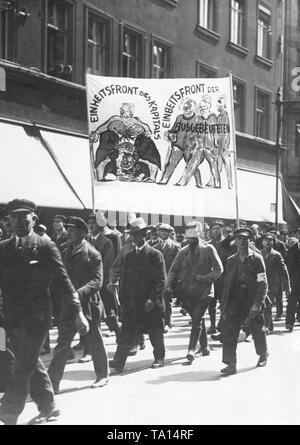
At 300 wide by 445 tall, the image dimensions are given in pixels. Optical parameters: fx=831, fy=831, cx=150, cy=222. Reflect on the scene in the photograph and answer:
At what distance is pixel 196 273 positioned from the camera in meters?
11.1

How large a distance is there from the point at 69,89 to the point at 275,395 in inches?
525

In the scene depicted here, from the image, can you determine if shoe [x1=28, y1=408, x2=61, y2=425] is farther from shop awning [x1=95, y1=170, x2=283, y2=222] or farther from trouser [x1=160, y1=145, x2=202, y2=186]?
trouser [x1=160, y1=145, x2=202, y2=186]

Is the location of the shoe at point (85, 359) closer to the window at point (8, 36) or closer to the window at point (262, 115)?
the window at point (8, 36)

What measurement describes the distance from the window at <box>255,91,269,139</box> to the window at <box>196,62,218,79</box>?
3.39m

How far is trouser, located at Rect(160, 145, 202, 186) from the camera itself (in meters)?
12.9

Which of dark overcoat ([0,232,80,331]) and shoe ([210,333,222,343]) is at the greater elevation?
dark overcoat ([0,232,80,331])

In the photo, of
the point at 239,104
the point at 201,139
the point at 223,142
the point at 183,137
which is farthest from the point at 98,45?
the point at 201,139

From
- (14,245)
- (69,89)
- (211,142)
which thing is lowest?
(14,245)

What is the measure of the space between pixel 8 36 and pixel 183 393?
476 inches

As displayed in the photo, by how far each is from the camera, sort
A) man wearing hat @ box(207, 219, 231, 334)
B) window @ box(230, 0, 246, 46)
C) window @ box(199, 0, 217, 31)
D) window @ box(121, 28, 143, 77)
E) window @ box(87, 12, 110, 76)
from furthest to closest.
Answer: window @ box(230, 0, 246, 46) → window @ box(199, 0, 217, 31) → window @ box(121, 28, 143, 77) → window @ box(87, 12, 110, 76) → man wearing hat @ box(207, 219, 231, 334)

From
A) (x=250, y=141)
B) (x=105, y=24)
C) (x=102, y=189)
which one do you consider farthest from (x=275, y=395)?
(x=250, y=141)

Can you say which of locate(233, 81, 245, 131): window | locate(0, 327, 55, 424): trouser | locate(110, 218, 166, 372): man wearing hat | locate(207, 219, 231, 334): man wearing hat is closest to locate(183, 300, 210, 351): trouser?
locate(110, 218, 166, 372): man wearing hat
